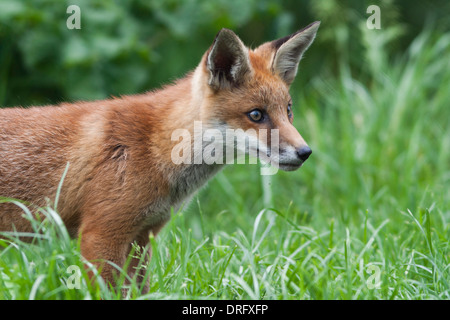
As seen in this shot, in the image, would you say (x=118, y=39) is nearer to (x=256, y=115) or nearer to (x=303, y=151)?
(x=256, y=115)

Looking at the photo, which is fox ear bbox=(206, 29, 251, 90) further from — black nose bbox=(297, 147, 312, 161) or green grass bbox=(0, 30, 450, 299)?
green grass bbox=(0, 30, 450, 299)

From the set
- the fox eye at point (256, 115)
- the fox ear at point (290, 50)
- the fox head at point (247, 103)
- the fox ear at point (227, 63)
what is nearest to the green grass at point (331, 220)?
the fox head at point (247, 103)

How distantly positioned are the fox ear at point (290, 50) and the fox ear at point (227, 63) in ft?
1.11

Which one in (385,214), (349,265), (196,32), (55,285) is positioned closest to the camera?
(55,285)

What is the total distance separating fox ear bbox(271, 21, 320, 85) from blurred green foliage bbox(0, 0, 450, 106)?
3.13 m

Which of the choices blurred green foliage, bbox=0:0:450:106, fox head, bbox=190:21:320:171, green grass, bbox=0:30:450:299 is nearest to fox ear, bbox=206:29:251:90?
fox head, bbox=190:21:320:171

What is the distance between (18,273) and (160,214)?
104 centimetres

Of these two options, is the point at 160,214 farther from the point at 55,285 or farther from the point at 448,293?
the point at 448,293

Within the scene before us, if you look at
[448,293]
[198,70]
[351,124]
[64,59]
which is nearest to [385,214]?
[351,124]

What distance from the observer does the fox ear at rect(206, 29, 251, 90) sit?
381 centimetres

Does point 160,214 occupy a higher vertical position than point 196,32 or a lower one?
lower

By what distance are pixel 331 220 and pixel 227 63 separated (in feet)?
5.25

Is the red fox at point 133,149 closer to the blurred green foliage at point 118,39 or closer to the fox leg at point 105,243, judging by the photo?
the fox leg at point 105,243

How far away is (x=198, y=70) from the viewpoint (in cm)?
414
